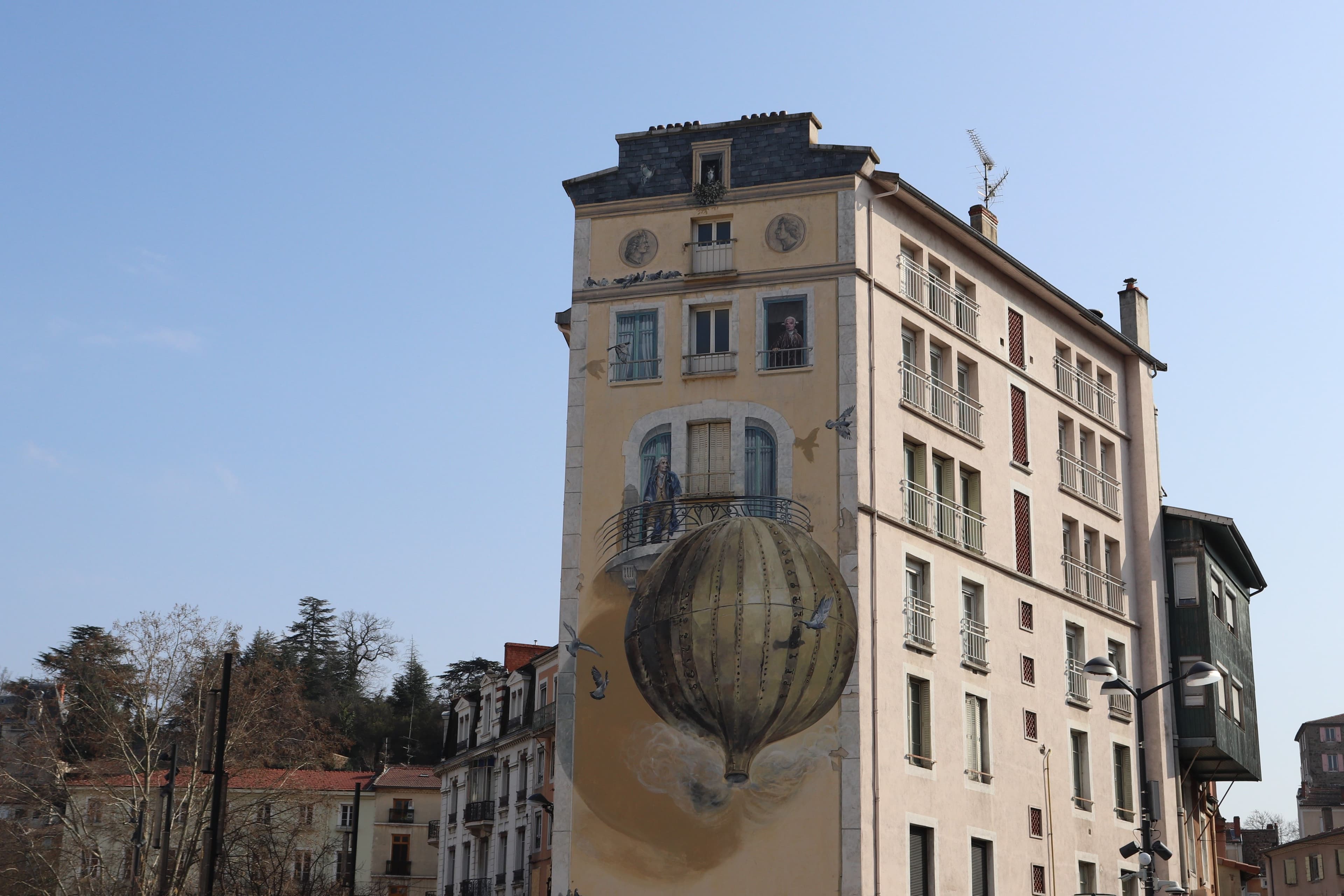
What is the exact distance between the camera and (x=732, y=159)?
121 feet

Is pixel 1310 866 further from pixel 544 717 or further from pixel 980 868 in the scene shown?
pixel 980 868

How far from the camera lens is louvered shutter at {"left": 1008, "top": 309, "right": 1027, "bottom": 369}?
135 feet

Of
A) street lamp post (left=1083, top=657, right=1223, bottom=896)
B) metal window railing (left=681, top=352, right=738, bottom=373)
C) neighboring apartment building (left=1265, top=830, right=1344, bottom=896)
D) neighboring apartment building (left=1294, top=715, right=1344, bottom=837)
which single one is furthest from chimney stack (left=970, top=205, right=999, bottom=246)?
neighboring apartment building (left=1294, top=715, right=1344, bottom=837)

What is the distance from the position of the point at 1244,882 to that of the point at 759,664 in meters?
49.5

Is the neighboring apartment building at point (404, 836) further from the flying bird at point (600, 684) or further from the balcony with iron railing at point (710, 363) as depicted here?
the balcony with iron railing at point (710, 363)

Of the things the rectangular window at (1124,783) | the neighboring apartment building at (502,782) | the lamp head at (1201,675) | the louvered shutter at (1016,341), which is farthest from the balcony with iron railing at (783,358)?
the neighboring apartment building at (502,782)

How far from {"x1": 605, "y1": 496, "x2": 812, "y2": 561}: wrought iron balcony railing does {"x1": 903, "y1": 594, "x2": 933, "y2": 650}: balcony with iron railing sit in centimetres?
314

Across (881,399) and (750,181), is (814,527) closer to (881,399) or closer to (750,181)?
(881,399)

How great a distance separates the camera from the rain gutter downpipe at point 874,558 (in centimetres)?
3225

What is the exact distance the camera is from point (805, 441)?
34.8 m

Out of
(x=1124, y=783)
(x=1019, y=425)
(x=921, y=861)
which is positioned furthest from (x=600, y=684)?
(x=1124, y=783)

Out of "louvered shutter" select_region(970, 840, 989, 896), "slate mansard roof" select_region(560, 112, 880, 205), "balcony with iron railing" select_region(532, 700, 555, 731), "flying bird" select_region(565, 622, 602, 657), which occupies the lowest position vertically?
"louvered shutter" select_region(970, 840, 989, 896)

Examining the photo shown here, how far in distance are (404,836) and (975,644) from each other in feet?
177

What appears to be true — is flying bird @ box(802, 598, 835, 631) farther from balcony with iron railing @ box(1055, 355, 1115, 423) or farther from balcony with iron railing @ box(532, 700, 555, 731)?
balcony with iron railing @ box(532, 700, 555, 731)
